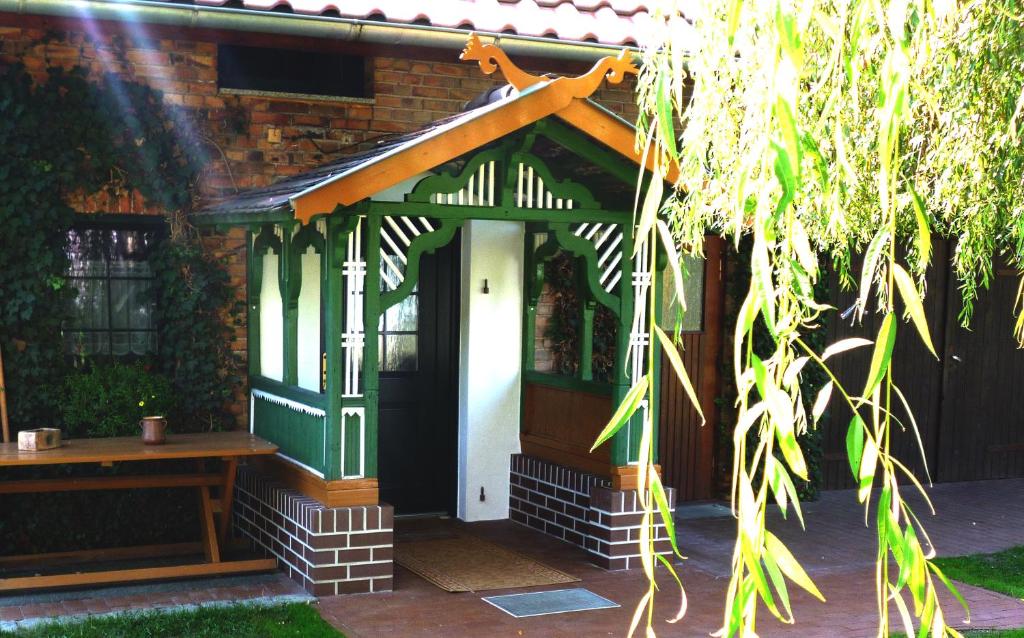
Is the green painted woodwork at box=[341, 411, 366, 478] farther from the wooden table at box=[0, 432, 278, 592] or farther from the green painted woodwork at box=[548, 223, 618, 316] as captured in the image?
the green painted woodwork at box=[548, 223, 618, 316]

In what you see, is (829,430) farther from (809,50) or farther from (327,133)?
(809,50)

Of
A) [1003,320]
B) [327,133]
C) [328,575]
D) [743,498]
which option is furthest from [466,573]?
[1003,320]

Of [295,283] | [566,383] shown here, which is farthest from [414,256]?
[566,383]

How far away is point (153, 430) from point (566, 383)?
2.94 metres

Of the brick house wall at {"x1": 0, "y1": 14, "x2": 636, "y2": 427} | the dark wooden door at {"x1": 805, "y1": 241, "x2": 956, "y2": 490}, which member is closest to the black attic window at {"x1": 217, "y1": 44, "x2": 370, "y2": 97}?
the brick house wall at {"x1": 0, "y1": 14, "x2": 636, "y2": 427}

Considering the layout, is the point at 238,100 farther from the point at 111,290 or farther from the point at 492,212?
the point at 492,212

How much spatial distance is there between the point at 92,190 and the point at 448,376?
292 centimetres

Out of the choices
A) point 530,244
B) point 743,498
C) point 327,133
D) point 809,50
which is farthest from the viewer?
point 530,244

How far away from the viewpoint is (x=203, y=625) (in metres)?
6.06

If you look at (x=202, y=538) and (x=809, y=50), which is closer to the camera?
(x=809, y=50)

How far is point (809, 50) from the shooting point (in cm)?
418

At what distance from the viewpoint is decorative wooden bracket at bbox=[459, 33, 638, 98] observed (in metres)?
6.40

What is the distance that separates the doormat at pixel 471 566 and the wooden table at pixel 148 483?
99cm

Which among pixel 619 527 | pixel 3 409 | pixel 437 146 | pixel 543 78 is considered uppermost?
pixel 543 78
